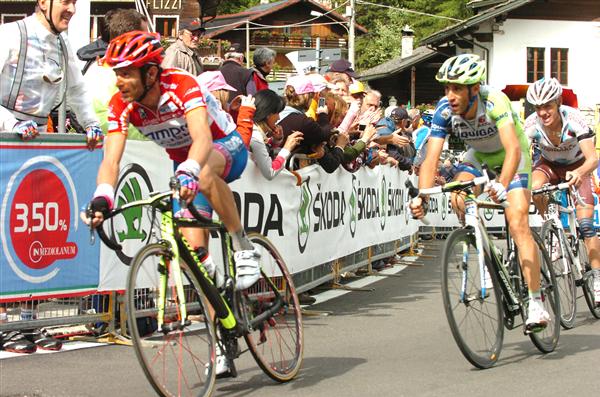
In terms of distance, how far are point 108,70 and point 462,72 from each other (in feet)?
10.7

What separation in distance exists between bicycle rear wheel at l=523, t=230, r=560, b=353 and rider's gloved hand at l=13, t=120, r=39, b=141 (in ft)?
12.5

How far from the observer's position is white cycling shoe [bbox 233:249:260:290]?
22.5 feet

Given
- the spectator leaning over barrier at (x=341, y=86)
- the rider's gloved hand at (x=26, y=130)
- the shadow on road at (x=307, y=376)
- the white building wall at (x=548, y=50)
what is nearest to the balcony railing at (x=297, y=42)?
the white building wall at (x=548, y=50)

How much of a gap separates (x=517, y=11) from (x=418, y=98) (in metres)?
16.0

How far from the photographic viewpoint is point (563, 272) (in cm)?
1019

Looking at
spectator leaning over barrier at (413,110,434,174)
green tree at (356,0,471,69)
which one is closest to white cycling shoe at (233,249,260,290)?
spectator leaning over barrier at (413,110,434,174)

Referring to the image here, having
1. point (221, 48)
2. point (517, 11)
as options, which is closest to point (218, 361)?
point (517, 11)

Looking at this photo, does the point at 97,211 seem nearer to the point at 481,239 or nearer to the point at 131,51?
the point at 131,51

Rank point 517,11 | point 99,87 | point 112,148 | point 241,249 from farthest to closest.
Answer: point 517,11 → point 99,87 → point 241,249 → point 112,148

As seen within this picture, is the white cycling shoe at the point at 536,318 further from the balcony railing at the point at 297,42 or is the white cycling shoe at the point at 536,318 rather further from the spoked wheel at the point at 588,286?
the balcony railing at the point at 297,42

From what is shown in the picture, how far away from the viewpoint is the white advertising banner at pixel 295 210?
9.05m

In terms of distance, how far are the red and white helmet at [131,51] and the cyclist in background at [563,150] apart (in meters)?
5.25

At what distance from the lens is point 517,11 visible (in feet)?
184

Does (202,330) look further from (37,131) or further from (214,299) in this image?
(37,131)
